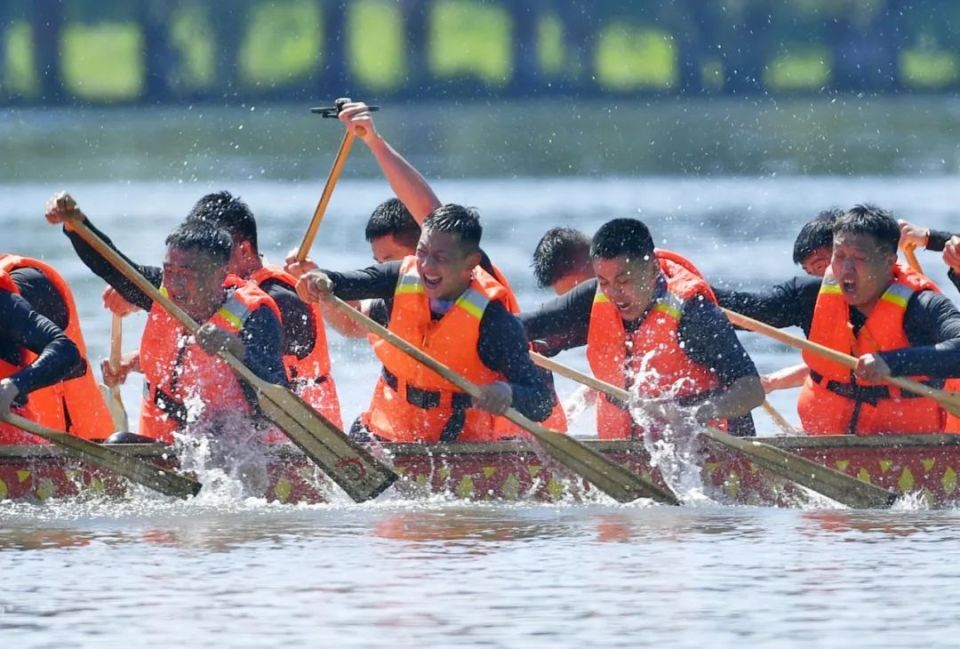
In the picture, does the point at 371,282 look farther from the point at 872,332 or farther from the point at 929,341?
the point at 929,341

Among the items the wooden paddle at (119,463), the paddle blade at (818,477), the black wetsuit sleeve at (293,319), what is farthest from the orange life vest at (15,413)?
the paddle blade at (818,477)

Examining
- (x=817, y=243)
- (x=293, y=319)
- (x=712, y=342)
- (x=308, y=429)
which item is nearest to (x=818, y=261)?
(x=817, y=243)

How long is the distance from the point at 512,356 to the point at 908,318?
182 cm

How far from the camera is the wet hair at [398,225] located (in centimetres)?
1238

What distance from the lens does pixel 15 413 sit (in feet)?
37.5

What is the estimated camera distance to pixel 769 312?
1248 cm

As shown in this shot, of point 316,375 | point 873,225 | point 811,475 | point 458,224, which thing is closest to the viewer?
point 458,224

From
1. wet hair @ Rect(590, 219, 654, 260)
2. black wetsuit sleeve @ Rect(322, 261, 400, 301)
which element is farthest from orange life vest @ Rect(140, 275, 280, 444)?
wet hair @ Rect(590, 219, 654, 260)

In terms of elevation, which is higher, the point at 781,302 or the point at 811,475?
the point at 781,302

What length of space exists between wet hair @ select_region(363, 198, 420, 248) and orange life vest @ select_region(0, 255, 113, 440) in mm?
1476

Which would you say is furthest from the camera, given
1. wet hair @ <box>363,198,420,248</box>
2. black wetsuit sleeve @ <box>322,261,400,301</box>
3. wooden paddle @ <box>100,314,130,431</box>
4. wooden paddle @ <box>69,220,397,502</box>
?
wooden paddle @ <box>100,314,130,431</box>

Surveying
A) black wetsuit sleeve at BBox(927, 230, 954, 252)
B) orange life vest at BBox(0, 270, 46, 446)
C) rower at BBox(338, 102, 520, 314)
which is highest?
rower at BBox(338, 102, 520, 314)

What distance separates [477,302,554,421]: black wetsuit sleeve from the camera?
11.4 metres

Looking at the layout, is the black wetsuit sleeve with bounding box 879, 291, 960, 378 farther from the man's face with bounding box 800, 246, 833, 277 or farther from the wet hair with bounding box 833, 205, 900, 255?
the man's face with bounding box 800, 246, 833, 277
